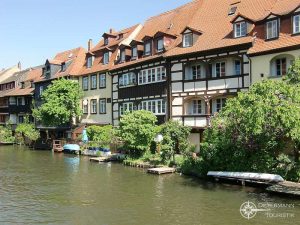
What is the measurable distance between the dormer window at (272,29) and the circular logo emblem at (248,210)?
14281 millimetres

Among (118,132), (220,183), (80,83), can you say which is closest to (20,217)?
(220,183)

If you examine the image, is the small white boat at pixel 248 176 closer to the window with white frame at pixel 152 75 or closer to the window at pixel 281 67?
the window at pixel 281 67

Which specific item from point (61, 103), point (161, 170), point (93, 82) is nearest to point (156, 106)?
point (161, 170)

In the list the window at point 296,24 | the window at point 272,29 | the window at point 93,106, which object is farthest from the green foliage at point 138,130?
the window at point 93,106

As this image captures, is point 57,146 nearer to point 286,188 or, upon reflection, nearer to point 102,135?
point 102,135

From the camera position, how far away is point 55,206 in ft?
59.3

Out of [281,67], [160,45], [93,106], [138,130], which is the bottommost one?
[138,130]

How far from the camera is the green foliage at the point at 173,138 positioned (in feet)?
93.2

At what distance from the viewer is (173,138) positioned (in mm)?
29750

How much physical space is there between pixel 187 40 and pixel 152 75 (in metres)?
5.03

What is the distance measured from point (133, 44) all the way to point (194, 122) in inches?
489

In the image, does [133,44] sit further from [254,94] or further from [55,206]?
[55,206]

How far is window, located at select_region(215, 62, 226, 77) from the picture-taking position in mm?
30469

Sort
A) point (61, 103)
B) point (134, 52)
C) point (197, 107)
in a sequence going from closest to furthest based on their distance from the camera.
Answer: point (197, 107) < point (134, 52) < point (61, 103)
